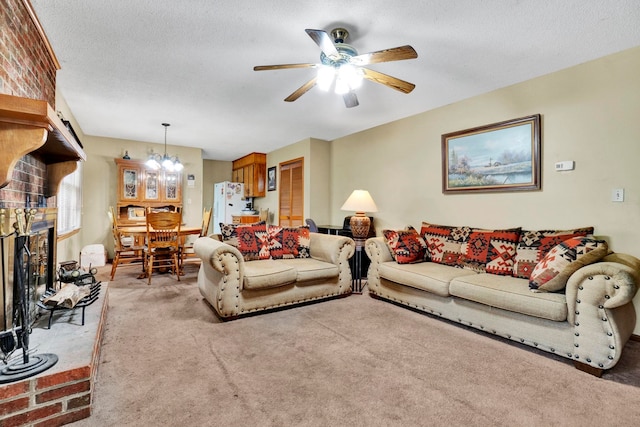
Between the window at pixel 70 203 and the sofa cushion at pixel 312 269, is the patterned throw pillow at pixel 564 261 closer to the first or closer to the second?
the sofa cushion at pixel 312 269

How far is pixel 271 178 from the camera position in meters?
6.90

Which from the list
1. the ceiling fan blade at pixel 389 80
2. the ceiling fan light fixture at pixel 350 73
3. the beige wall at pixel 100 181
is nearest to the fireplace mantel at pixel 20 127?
the ceiling fan light fixture at pixel 350 73

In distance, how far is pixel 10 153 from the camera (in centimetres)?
139

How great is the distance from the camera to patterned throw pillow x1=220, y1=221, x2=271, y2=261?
3.35 metres

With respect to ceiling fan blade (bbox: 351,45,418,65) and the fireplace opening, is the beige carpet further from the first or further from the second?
ceiling fan blade (bbox: 351,45,418,65)

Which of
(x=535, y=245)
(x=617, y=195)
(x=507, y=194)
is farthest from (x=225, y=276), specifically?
(x=617, y=195)

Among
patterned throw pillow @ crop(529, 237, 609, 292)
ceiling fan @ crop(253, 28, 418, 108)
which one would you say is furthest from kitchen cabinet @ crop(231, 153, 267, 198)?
patterned throw pillow @ crop(529, 237, 609, 292)

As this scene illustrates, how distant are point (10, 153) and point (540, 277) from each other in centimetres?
315

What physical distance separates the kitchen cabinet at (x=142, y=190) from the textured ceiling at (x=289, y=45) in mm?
1814

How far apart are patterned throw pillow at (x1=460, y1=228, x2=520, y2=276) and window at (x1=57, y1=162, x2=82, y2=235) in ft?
14.9

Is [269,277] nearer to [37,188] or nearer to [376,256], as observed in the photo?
[376,256]

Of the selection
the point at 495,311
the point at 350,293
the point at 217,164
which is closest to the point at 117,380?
the point at 350,293

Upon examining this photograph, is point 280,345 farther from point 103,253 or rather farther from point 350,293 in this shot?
point 103,253

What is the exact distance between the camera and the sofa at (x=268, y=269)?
2752mm
